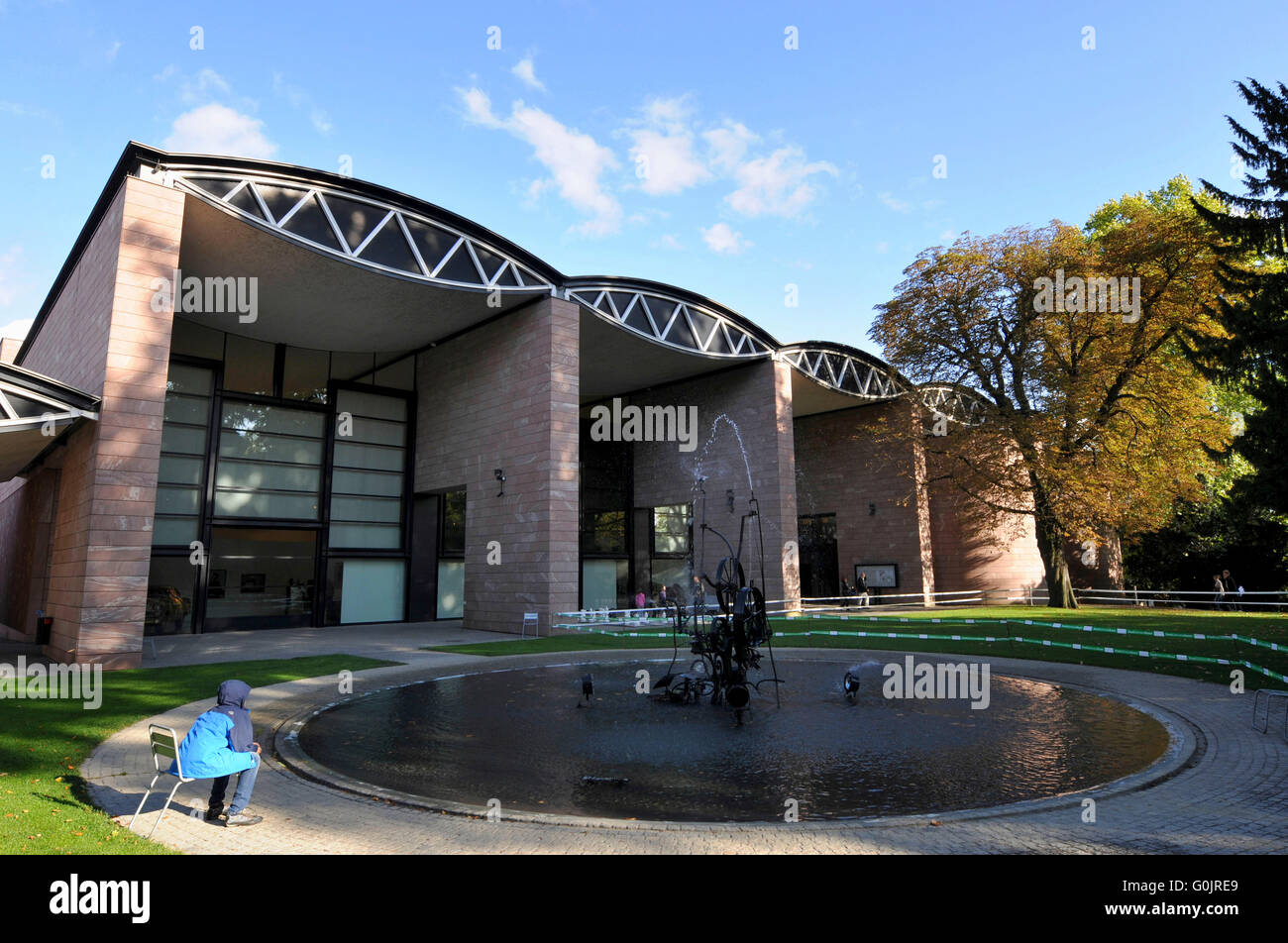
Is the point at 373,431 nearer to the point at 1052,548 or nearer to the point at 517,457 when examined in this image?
the point at 517,457

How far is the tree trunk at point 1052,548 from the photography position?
2944 cm

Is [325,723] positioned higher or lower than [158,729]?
lower

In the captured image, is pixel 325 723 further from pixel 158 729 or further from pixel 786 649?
pixel 786 649

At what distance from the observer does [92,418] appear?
15.9 metres

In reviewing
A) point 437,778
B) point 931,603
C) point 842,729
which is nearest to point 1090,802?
point 842,729

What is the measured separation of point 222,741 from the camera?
6371 millimetres

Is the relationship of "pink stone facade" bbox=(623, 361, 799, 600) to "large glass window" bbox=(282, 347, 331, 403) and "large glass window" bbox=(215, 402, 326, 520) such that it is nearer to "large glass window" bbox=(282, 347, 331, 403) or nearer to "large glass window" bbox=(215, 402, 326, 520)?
"large glass window" bbox=(215, 402, 326, 520)

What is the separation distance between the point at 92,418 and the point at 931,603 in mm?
33267

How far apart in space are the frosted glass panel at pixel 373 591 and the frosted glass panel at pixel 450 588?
170 cm

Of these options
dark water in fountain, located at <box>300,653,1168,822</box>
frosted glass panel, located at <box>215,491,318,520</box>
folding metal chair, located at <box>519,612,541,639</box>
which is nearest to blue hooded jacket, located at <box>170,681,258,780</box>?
dark water in fountain, located at <box>300,653,1168,822</box>

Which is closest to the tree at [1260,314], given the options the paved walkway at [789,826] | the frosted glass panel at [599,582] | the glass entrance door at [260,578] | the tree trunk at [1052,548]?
the paved walkway at [789,826]

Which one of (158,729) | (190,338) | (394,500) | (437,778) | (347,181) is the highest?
(347,181)

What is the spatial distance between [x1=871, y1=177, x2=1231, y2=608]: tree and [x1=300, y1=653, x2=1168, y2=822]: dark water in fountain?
18.1 m

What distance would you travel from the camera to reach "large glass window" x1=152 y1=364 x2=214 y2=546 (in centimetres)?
2503
